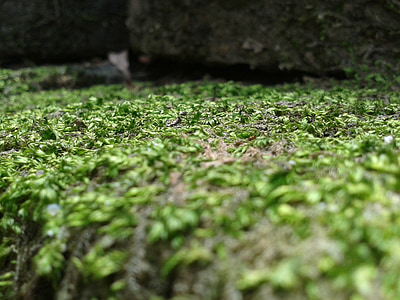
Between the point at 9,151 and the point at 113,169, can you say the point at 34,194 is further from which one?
the point at 9,151

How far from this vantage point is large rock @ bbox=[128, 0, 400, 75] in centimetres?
432

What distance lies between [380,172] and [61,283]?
1548mm

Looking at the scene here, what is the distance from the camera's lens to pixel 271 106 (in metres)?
3.04

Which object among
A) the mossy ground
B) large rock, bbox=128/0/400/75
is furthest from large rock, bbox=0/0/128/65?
the mossy ground

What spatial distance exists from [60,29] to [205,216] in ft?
21.2

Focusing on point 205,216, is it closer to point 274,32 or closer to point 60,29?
point 274,32

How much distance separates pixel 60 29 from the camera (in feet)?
21.4

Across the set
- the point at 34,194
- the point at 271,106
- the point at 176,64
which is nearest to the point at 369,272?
the point at 34,194

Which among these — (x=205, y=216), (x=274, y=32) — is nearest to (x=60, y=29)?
(x=274, y=32)

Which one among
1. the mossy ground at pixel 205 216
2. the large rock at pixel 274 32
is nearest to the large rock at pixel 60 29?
the large rock at pixel 274 32

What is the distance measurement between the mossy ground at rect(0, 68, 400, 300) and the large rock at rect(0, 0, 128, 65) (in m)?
4.78

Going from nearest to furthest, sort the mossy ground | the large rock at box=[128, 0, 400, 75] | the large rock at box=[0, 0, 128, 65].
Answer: the mossy ground → the large rock at box=[128, 0, 400, 75] → the large rock at box=[0, 0, 128, 65]

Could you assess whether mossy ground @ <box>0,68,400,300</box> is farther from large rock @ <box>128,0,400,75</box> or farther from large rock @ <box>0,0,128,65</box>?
large rock @ <box>0,0,128,65</box>

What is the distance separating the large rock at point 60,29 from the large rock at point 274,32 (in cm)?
84
